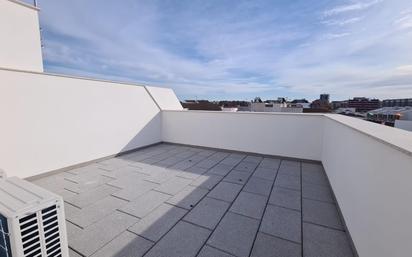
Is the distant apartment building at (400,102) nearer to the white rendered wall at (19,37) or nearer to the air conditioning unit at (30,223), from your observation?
the air conditioning unit at (30,223)

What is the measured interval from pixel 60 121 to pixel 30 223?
2678 mm

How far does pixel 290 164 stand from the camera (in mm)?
3502

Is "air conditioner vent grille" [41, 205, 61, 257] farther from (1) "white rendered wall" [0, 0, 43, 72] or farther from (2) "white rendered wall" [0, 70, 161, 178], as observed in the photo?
(1) "white rendered wall" [0, 0, 43, 72]

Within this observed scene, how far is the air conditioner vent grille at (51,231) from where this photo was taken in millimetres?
1004

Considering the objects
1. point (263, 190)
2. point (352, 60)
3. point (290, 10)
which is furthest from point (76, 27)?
point (352, 60)

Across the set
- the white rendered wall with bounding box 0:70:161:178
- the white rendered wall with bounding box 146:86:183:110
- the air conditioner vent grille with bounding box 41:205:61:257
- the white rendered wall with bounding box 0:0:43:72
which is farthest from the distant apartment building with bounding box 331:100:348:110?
the white rendered wall with bounding box 0:0:43:72

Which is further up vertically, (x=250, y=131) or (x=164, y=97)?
(x=164, y=97)

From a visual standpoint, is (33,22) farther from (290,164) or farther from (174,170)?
(290,164)

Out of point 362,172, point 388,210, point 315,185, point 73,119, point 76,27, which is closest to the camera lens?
point 388,210

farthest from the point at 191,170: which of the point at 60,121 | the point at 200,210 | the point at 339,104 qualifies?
the point at 339,104

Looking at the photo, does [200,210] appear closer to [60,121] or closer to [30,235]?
[30,235]

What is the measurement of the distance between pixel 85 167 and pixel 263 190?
3.30 metres

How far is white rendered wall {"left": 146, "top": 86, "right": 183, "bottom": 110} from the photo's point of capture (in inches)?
206

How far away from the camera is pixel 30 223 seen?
94cm
